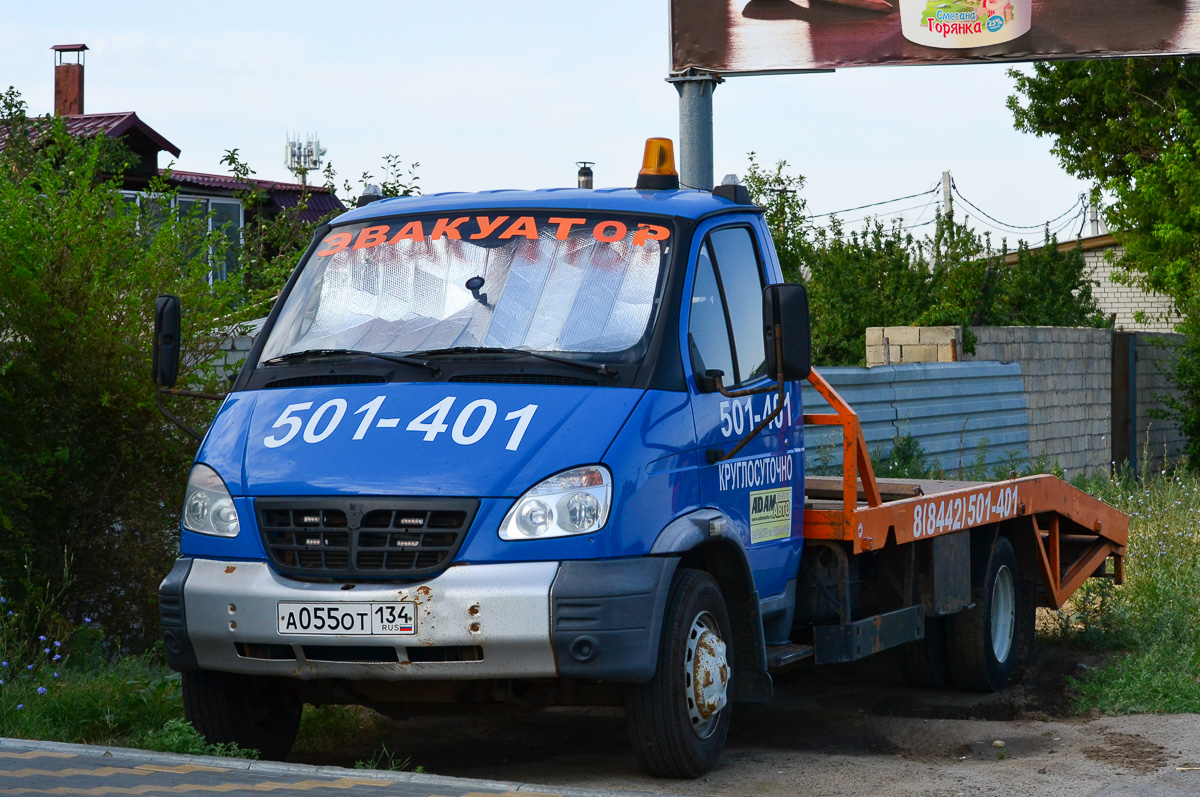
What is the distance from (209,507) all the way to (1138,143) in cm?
2606

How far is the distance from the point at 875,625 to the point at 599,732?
4.20 ft

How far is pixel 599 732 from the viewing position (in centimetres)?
689

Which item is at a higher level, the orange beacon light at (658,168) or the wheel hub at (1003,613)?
the orange beacon light at (658,168)

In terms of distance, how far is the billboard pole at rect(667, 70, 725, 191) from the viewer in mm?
11188

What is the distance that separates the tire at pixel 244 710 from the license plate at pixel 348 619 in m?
0.67

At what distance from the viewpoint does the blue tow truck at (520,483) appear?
5.17 metres

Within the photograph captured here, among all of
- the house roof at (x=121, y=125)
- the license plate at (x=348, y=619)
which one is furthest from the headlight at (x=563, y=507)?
the house roof at (x=121, y=125)

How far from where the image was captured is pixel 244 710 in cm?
588

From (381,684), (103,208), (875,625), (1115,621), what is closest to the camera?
(381,684)

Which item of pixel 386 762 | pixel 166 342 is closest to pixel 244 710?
pixel 386 762

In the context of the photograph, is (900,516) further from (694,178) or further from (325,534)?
(694,178)

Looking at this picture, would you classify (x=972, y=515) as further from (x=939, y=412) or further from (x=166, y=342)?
(x=939, y=412)

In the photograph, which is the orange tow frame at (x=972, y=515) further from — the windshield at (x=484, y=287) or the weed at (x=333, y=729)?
the weed at (x=333, y=729)

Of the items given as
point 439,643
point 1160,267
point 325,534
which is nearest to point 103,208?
point 325,534
